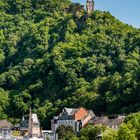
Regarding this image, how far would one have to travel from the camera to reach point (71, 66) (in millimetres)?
128500

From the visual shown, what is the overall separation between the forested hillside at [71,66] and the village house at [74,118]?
569 centimetres

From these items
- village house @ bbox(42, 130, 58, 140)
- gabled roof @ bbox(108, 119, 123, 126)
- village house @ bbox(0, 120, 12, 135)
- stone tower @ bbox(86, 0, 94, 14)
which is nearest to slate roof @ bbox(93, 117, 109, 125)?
gabled roof @ bbox(108, 119, 123, 126)

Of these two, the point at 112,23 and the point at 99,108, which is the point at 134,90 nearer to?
the point at 99,108

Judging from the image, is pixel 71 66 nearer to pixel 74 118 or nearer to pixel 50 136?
pixel 74 118

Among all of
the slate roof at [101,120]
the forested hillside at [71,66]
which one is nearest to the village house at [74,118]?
the slate roof at [101,120]

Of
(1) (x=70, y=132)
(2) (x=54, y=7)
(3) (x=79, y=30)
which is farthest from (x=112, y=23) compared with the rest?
(1) (x=70, y=132)

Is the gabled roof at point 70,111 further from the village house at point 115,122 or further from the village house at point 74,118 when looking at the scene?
the village house at point 115,122

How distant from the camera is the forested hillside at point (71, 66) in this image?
361 feet

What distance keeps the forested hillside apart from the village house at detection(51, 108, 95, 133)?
5.69 meters

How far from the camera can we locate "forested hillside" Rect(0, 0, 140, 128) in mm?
110062

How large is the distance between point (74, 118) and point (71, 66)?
27.0 metres

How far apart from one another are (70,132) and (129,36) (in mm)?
44317

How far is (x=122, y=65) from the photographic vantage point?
4825 inches

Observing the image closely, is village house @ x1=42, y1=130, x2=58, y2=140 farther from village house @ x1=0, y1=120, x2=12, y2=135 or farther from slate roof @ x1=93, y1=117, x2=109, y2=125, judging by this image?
village house @ x1=0, y1=120, x2=12, y2=135
